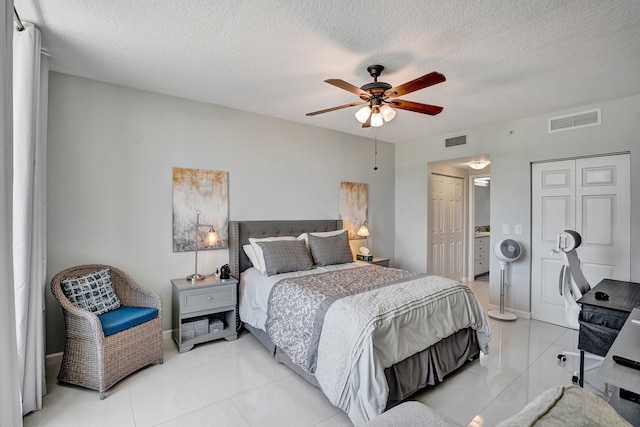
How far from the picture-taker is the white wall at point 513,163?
3.30 meters

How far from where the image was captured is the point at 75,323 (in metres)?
2.40

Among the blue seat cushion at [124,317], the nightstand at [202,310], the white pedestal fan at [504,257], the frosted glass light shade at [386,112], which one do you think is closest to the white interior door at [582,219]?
the white pedestal fan at [504,257]

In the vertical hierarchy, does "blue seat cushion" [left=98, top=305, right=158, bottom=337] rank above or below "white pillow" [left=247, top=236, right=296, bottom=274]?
below

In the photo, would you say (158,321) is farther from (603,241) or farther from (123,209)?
(603,241)

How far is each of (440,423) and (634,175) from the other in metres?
3.79

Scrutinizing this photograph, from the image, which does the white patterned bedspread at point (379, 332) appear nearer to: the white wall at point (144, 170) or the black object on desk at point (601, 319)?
the black object on desk at point (601, 319)

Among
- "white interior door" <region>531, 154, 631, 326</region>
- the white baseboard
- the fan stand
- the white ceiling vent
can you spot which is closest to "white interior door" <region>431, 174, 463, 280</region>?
the white baseboard

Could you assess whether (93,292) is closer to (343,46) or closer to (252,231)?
(252,231)

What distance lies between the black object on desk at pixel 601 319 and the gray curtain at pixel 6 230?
3.37m

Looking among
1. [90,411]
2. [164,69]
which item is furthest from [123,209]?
[90,411]

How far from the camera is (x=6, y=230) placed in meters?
1.22

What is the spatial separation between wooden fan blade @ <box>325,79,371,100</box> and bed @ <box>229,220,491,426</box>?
1.61 metres

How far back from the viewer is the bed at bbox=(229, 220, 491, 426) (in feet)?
6.54

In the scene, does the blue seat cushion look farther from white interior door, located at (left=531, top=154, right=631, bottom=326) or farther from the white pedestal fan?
white interior door, located at (left=531, top=154, right=631, bottom=326)
